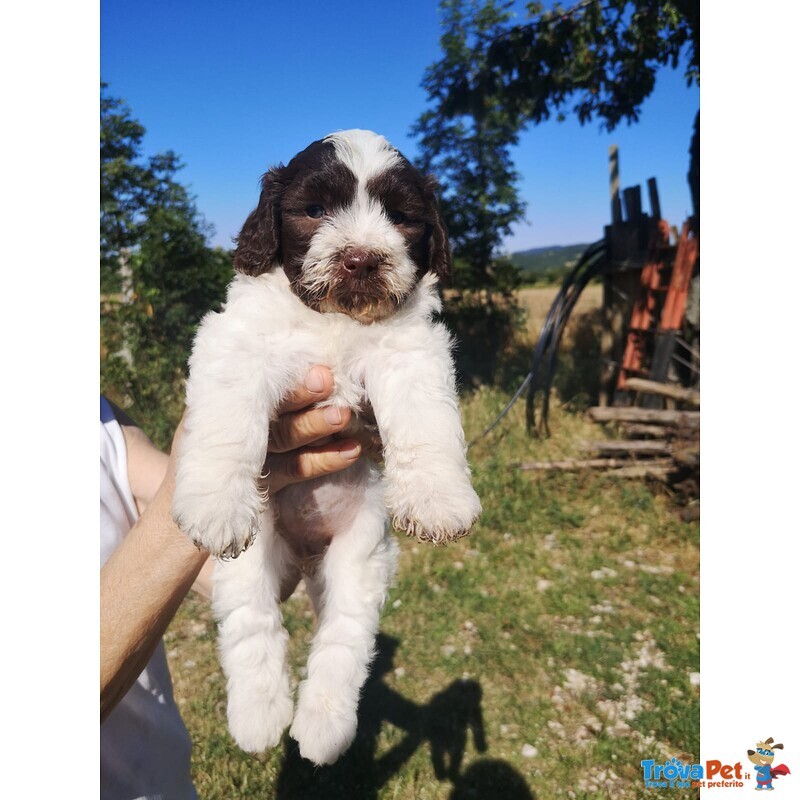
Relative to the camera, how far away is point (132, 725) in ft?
6.83

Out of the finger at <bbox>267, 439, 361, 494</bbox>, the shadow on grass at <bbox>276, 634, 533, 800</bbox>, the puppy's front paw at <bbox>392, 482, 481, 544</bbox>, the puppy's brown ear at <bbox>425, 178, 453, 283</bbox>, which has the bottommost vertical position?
the shadow on grass at <bbox>276, 634, 533, 800</bbox>

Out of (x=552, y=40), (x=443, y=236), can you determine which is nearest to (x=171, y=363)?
(x=443, y=236)

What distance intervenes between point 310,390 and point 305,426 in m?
0.09

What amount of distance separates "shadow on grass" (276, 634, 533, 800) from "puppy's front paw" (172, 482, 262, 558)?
207cm

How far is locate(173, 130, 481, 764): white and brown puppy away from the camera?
150 cm

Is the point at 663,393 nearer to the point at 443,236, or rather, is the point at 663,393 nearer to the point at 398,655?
the point at 398,655

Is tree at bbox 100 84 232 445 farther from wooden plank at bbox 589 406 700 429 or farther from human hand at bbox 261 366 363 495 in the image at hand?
wooden plank at bbox 589 406 700 429

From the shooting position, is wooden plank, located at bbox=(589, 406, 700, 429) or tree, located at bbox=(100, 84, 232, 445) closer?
tree, located at bbox=(100, 84, 232, 445)

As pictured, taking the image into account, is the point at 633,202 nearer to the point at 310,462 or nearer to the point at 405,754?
the point at 405,754

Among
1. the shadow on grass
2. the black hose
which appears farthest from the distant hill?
the shadow on grass

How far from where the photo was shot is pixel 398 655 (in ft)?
13.9

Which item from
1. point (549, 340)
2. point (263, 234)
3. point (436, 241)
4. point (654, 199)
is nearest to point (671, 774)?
point (436, 241)
